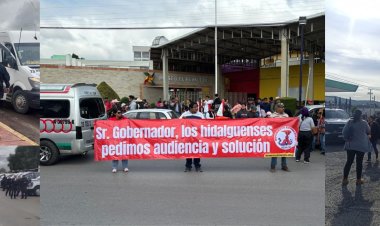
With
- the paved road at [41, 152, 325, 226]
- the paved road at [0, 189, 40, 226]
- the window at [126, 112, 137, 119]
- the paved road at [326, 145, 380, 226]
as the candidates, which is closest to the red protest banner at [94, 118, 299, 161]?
the paved road at [41, 152, 325, 226]

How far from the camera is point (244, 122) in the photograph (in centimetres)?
705

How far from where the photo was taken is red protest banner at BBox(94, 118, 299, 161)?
6969 millimetres

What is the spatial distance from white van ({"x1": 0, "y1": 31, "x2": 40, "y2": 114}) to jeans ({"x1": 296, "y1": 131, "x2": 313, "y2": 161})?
5903mm

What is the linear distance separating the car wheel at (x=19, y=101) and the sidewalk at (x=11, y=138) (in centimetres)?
19

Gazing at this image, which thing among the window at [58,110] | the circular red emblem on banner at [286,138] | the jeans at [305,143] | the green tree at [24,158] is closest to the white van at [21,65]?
the green tree at [24,158]

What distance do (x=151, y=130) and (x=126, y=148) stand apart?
0.59 m

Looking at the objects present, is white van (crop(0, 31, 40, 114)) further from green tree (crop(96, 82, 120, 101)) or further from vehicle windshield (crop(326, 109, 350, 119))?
green tree (crop(96, 82, 120, 101))

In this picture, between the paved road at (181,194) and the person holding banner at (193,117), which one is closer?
the paved road at (181,194)

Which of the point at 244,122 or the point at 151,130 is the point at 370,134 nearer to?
the point at 244,122

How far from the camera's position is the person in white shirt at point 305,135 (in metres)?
7.82

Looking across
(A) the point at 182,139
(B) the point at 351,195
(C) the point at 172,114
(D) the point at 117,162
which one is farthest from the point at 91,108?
(B) the point at 351,195

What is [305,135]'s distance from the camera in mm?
7945

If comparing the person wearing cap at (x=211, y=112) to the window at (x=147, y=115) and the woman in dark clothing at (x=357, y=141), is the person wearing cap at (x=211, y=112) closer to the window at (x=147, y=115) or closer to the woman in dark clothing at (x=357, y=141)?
the window at (x=147, y=115)

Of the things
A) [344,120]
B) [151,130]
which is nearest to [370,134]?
[344,120]
